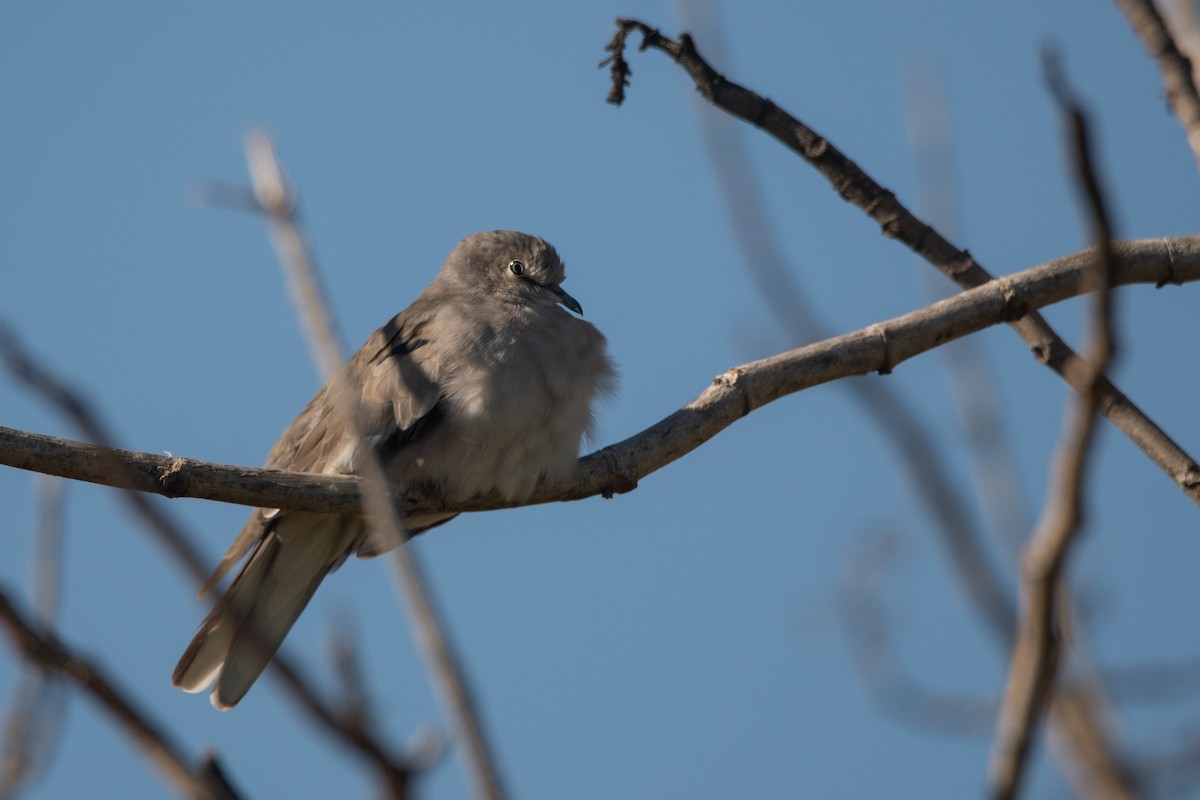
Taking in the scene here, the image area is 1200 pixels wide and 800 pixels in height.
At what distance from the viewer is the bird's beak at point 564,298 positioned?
6.46 m

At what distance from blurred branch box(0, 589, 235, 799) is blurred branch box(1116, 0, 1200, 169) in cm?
298

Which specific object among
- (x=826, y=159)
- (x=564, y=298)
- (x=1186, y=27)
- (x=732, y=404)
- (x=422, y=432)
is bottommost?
(x=732, y=404)

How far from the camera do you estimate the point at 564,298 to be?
6523 mm

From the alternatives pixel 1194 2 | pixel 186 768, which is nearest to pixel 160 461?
pixel 186 768

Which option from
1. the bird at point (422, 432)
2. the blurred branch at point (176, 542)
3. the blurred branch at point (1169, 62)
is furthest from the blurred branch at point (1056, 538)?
the bird at point (422, 432)

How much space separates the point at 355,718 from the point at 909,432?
2.44 meters

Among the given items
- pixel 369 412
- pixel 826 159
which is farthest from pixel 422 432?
pixel 826 159

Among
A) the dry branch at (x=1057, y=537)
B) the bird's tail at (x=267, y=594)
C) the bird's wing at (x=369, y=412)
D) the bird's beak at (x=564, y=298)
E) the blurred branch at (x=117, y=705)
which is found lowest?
the blurred branch at (x=117, y=705)

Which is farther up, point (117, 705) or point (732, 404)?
point (732, 404)

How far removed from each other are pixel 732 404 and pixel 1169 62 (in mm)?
1718

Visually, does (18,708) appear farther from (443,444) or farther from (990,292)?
(990,292)

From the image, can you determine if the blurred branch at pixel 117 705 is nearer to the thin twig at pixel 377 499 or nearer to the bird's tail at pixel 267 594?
the thin twig at pixel 377 499

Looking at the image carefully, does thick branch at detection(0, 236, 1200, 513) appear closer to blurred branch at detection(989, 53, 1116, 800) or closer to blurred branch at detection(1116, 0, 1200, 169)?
blurred branch at detection(1116, 0, 1200, 169)

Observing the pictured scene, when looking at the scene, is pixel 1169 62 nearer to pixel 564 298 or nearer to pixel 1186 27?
pixel 1186 27
